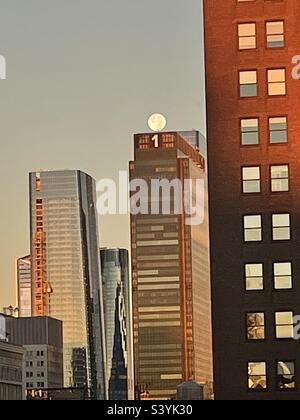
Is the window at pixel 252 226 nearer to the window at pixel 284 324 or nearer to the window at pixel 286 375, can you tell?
the window at pixel 284 324

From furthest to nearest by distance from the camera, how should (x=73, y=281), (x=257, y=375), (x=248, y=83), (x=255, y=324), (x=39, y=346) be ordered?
(x=73, y=281), (x=39, y=346), (x=248, y=83), (x=255, y=324), (x=257, y=375)

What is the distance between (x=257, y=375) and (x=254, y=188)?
5.32m

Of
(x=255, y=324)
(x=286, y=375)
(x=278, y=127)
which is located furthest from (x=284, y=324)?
(x=278, y=127)

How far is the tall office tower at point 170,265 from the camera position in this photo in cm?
3828

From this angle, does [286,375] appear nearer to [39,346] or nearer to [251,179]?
[251,179]

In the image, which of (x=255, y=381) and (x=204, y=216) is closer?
(x=255, y=381)

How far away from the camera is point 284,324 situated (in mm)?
31328

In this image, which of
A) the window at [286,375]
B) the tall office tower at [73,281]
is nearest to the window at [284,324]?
the window at [286,375]

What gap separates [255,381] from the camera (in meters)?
30.3

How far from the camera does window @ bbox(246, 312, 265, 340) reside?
31.5m

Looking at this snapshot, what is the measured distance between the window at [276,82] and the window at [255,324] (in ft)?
20.2
